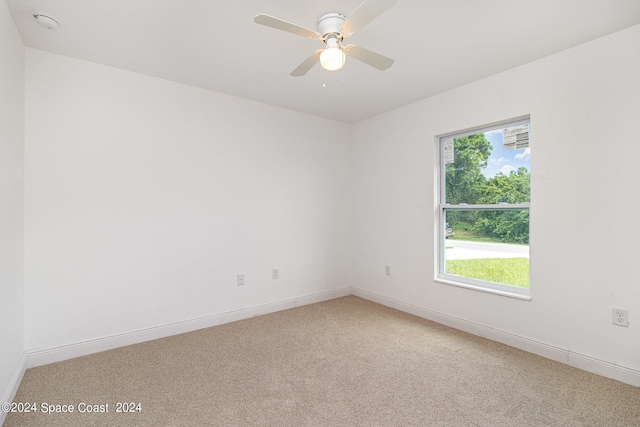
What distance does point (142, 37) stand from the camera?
7.32 ft

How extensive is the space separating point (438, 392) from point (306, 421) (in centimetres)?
92

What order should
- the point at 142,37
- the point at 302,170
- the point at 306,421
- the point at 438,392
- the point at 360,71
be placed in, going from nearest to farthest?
the point at 306,421 → the point at 438,392 → the point at 142,37 → the point at 360,71 → the point at 302,170

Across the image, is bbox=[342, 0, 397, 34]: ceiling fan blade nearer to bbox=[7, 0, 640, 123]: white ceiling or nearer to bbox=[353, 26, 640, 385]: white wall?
bbox=[7, 0, 640, 123]: white ceiling

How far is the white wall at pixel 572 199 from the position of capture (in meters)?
2.16

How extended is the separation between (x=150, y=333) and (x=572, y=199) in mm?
3815

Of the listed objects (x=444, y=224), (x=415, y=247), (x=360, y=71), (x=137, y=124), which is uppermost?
(x=360, y=71)

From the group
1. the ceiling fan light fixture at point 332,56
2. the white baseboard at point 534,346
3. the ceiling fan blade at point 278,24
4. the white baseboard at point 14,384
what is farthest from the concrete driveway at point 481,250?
the white baseboard at point 14,384

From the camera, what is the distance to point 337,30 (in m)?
1.89

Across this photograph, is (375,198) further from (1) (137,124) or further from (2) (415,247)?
(1) (137,124)

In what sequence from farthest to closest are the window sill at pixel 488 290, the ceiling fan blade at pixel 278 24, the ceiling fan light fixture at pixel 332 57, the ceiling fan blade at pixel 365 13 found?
the window sill at pixel 488 290, the ceiling fan light fixture at pixel 332 57, the ceiling fan blade at pixel 278 24, the ceiling fan blade at pixel 365 13

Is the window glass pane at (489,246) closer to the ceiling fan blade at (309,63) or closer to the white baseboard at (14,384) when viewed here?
the ceiling fan blade at (309,63)

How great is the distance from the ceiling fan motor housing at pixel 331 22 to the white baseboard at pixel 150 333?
9.31 feet

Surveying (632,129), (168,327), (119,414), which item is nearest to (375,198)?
(632,129)

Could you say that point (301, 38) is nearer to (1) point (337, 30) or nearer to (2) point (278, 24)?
(1) point (337, 30)
